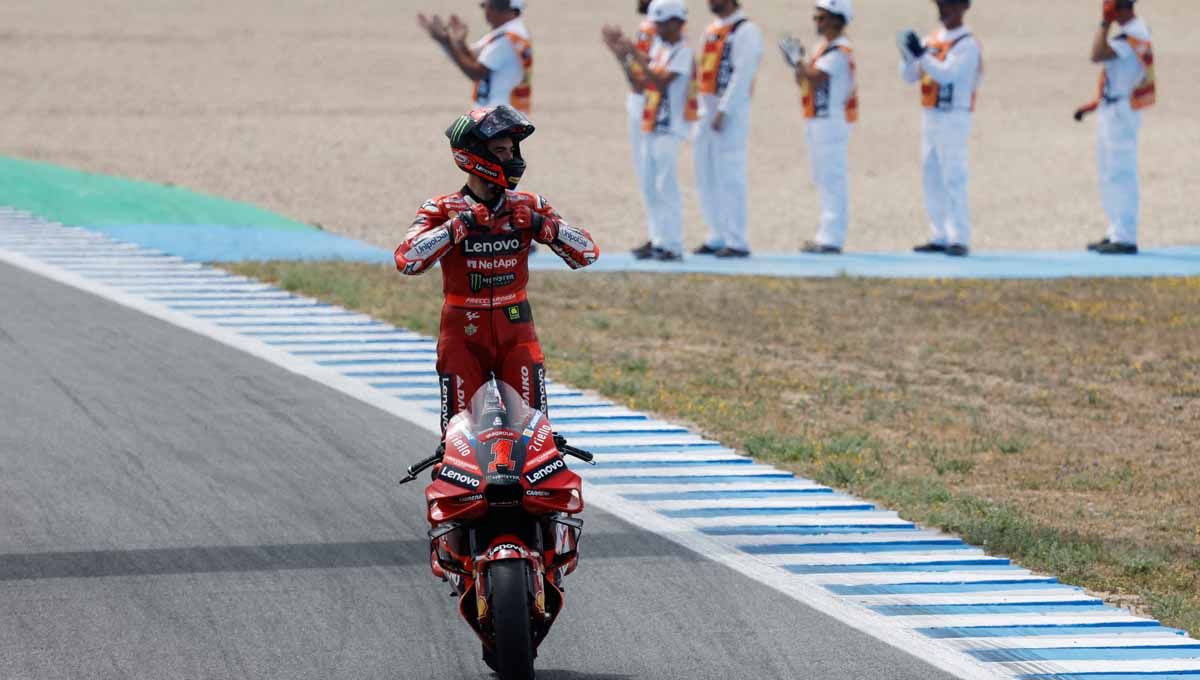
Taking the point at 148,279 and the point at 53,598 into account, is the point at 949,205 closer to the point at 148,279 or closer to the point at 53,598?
the point at 148,279

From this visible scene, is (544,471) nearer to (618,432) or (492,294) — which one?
(492,294)

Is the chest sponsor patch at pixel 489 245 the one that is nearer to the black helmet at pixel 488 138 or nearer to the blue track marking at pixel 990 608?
the black helmet at pixel 488 138

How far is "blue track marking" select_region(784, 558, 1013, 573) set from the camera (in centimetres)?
855

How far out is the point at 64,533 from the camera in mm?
8688

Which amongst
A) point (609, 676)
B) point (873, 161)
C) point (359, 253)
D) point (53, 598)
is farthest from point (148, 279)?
point (873, 161)

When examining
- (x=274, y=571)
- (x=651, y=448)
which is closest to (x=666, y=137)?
(x=651, y=448)

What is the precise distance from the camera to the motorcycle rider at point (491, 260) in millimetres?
7117

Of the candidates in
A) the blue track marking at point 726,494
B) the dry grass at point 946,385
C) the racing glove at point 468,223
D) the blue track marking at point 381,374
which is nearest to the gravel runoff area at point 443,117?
the dry grass at point 946,385

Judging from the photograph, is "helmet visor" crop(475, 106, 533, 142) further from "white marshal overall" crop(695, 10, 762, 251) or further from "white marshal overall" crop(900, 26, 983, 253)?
"white marshal overall" crop(900, 26, 983, 253)

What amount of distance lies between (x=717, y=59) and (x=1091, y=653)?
452 inches

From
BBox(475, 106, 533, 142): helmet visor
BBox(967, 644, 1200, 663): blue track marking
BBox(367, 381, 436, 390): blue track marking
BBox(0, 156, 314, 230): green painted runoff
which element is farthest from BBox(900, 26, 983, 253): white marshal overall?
BBox(475, 106, 533, 142): helmet visor

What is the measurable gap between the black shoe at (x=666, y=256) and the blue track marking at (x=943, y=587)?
1032cm

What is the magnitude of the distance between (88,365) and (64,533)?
407 cm

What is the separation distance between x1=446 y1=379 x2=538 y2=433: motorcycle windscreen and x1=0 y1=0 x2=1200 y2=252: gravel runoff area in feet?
43.4
